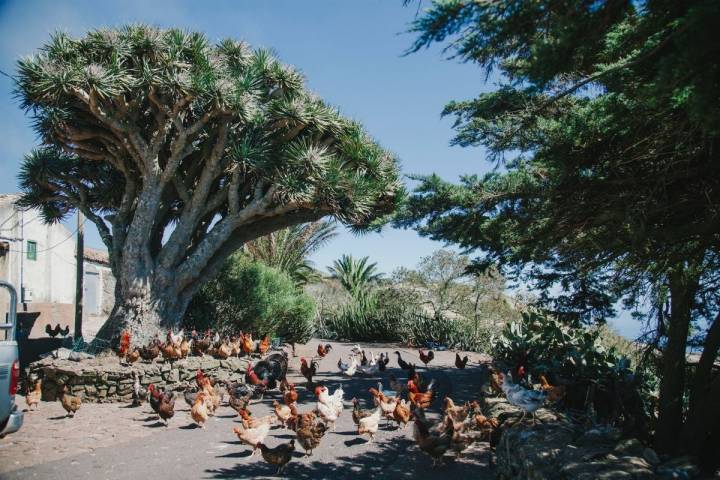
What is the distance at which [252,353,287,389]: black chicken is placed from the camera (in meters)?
11.1

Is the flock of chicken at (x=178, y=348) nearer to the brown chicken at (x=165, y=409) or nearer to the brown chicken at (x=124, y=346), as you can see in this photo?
the brown chicken at (x=124, y=346)

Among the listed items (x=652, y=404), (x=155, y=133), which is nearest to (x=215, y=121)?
(x=155, y=133)

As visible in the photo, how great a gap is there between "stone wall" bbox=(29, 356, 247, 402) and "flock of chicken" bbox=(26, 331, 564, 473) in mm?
239

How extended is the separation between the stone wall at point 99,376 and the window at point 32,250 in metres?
15.7

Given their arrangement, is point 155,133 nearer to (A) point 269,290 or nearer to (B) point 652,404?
(A) point 269,290

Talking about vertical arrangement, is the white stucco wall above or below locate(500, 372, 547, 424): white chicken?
above

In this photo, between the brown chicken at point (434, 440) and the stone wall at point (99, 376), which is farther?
the stone wall at point (99, 376)

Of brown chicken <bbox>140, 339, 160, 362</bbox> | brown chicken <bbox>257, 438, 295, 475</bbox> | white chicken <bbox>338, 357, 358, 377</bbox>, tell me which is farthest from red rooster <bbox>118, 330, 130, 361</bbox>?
brown chicken <bbox>257, 438, 295, 475</bbox>

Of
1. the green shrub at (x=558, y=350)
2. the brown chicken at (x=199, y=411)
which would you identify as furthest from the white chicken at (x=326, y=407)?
the green shrub at (x=558, y=350)

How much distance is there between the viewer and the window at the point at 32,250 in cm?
2329

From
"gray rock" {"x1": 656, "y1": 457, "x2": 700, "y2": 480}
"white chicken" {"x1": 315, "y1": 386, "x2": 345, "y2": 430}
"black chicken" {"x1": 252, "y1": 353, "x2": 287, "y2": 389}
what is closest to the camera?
"gray rock" {"x1": 656, "y1": 457, "x2": 700, "y2": 480}

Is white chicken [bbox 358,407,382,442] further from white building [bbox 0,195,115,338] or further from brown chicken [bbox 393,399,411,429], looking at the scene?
white building [bbox 0,195,115,338]

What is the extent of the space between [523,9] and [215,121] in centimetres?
1139

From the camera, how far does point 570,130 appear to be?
5.10 meters
